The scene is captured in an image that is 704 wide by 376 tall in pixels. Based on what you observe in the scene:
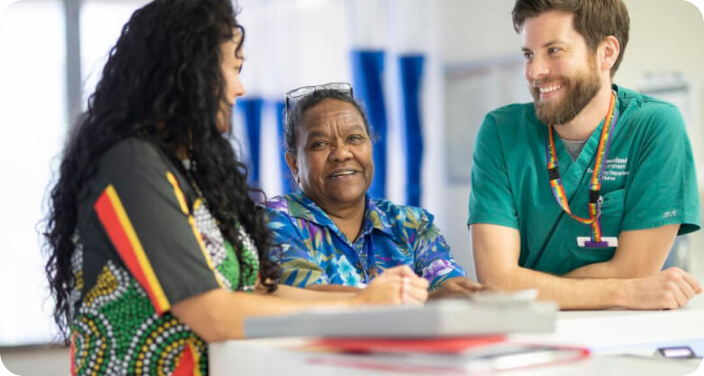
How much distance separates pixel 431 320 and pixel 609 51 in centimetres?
158

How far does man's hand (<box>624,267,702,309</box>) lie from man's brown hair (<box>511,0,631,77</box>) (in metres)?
0.73

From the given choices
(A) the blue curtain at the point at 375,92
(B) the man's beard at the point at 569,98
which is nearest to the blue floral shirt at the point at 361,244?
(B) the man's beard at the point at 569,98

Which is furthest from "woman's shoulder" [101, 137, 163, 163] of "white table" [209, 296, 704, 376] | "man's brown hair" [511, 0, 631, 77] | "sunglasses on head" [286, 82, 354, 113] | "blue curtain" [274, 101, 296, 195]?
"blue curtain" [274, 101, 296, 195]

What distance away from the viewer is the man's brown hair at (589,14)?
214 cm

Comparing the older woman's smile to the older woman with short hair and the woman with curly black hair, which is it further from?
the woman with curly black hair

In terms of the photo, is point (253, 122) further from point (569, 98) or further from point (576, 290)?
point (576, 290)

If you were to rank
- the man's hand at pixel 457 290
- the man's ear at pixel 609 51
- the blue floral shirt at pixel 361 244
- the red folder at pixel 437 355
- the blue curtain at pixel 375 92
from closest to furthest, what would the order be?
the red folder at pixel 437 355 < the man's hand at pixel 457 290 < the blue floral shirt at pixel 361 244 < the man's ear at pixel 609 51 < the blue curtain at pixel 375 92

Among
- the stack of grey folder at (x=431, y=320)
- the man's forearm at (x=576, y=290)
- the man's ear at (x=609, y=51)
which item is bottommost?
the man's forearm at (x=576, y=290)

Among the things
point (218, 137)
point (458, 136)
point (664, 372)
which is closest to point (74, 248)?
point (218, 137)

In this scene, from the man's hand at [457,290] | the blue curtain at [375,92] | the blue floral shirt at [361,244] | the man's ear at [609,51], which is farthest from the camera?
the blue curtain at [375,92]

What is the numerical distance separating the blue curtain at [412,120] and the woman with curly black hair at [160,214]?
3.10 meters

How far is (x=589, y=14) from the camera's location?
2.15m

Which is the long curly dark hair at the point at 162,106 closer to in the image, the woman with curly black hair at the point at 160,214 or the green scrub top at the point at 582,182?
the woman with curly black hair at the point at 160,214

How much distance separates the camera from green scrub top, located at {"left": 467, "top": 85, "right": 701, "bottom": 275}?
1999mm
